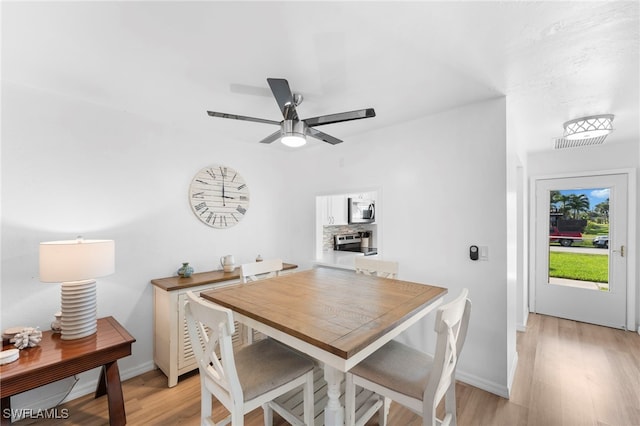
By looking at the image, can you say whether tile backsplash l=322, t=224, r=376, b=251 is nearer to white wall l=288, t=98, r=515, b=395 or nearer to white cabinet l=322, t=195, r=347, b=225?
white cabinet l=322, t=195, r=347, b=225

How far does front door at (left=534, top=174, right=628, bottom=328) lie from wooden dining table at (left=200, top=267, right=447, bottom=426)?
3085mm

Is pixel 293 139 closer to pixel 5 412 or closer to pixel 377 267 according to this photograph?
pixel 377 267

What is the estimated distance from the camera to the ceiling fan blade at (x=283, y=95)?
1469mm

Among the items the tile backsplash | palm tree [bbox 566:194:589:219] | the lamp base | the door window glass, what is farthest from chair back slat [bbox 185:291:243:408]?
palm tree [bbox 566:194:589:219]

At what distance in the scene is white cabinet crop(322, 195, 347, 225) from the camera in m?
4.10

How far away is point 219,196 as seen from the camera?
10.0 ft

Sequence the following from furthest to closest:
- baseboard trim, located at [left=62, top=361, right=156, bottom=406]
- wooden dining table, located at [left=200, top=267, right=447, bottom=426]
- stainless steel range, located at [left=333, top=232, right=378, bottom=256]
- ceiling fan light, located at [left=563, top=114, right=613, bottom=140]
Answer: stainless steel range, located at [left=333, top=232, right=378, bottom=256]
ceiling fan light, located at [left=563, top=114, right=613, bottom=140]
baseboard trim, located at [left=62, top=361, right=156, bottom=406]
wooden dining table, located at [left=200, top=267, right=447, bottom=426]

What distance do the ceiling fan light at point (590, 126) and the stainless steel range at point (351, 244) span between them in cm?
289

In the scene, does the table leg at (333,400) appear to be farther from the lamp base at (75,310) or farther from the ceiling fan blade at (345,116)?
the lamp base at (75,310)

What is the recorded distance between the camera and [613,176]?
11.0ft

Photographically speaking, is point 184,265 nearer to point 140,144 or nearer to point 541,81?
point 140,144

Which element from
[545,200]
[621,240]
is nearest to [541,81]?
[545,200]

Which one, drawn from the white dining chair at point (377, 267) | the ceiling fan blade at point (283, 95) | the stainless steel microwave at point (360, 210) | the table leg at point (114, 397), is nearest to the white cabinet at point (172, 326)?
the table leg at point (114, 397)

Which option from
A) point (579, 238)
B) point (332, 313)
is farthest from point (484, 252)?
point (579, 238)
